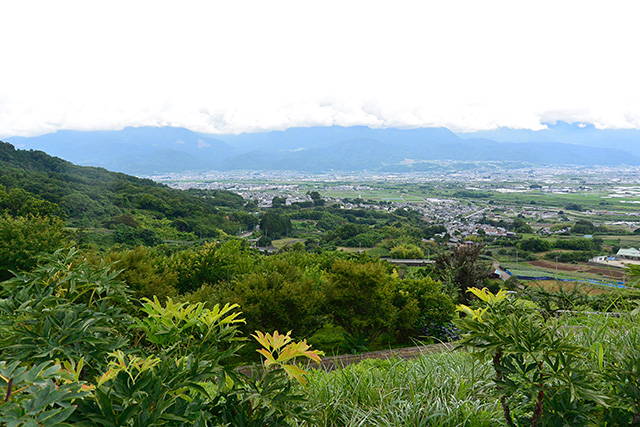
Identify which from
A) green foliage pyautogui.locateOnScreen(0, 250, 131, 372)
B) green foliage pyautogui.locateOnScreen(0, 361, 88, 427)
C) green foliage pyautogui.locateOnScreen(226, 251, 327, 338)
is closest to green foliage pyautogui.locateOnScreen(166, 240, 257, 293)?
green foliage pyautogui.locateOnScreen(226, 251, 327, 338)

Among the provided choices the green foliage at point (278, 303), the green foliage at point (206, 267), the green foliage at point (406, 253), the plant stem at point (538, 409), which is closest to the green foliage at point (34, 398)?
the plant stem at point (538, 409)

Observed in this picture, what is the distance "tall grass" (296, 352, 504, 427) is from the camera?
2107 mm

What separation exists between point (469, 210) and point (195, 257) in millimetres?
65850

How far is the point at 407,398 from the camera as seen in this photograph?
2.45 m

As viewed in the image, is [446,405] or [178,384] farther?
[446,405]

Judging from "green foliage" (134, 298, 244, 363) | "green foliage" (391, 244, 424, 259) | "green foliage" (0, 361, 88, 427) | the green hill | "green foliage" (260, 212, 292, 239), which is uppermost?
"green foliage" (0, 361, 88, 427)

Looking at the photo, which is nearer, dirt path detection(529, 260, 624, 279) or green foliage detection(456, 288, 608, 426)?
green foliage detection(456, 288, 608, 426)

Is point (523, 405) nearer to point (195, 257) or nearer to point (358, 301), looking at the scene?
point (358, 301)

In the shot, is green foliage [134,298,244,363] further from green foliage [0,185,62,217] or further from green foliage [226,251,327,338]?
green foliage [0,185,62,217]

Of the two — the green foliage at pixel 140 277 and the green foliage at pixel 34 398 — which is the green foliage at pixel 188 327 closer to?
the green foliage at pixel 34 398

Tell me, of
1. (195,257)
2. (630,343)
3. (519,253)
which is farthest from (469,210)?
(630,343)

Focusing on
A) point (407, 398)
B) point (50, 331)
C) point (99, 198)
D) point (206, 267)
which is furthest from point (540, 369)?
point (99, 198)

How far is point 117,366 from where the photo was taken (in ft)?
4.42

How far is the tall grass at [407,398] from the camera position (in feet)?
6.91
